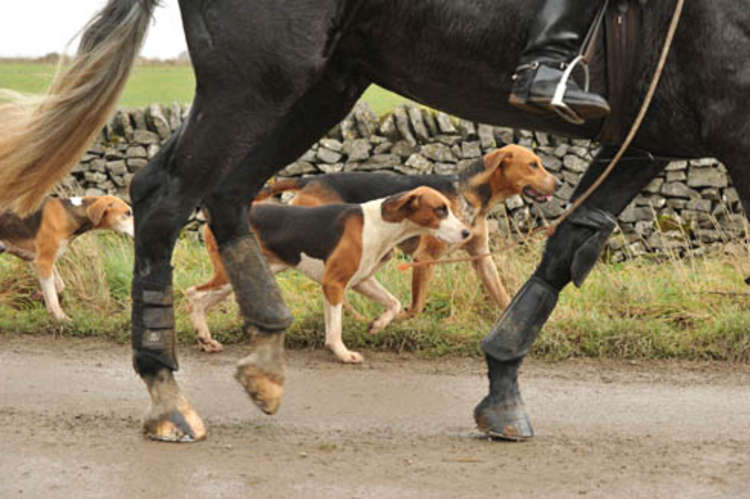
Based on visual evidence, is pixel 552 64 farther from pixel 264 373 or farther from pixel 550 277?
pixel 264 373

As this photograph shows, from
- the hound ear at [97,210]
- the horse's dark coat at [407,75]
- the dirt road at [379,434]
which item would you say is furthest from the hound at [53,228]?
the horse's dark coat at [407,75]

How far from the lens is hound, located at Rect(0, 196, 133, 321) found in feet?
26.0

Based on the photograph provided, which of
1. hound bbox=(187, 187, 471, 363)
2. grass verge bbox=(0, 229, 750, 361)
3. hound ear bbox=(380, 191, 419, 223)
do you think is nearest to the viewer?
grass verge bbox=(0, 229, 750, 361)

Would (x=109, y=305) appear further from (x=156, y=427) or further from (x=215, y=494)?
(x=215, y=494)

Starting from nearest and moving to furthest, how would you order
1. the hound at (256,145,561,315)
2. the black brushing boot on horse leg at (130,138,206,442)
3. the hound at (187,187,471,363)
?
the black brushing boot on horse leg at (130,138,206,442) < the hound at (187,187,471,363) < the hound at (256,145,561,315)

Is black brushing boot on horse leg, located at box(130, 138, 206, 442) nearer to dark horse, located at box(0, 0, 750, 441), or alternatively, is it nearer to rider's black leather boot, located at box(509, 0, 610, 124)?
dark horse, located at box(0, 0, 750, 441)

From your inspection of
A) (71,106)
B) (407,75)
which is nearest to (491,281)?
(407,75)

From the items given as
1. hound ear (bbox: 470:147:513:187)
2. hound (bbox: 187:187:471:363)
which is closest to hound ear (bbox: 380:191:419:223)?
hound (bbox: 187:187:471:363)

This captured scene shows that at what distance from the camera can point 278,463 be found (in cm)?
392

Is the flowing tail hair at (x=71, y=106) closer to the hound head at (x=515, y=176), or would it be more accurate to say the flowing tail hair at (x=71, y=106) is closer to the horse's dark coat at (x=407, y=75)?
the horse's dark coat at (x=407, y=75)

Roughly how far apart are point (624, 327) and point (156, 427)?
3.45 meters

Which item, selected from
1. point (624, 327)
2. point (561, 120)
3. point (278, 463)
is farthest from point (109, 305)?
point (561, 120)

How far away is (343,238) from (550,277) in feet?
8.88

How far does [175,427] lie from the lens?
4.23 metres
